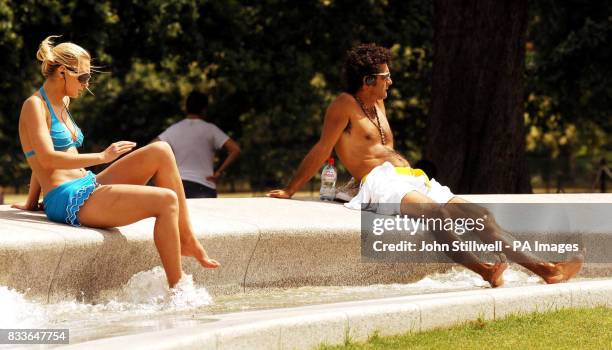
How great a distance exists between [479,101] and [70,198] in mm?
7042

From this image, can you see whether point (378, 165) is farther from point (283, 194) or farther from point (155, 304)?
point (155, 304)

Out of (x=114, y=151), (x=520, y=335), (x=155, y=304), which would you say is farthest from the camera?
(x=155, y=304)

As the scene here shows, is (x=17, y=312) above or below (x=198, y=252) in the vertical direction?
below

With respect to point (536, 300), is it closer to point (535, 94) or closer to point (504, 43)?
point (504, 43)

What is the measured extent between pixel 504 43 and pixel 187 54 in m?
8.92

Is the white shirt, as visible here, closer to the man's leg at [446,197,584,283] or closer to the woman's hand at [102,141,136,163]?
the man's leg at [446,197,584,283]

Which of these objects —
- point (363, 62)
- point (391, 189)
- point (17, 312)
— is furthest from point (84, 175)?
point (363, 62)

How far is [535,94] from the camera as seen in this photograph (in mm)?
23891

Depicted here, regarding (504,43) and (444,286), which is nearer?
(444,286)

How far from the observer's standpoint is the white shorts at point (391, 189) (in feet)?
26.4

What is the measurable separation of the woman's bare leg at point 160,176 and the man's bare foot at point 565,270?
2245 millimetres

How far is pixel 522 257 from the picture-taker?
7719mm

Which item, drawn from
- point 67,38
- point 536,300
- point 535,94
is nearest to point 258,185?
point 535,94

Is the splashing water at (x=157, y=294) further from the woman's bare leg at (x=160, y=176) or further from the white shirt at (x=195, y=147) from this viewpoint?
the white shirt at (x=195, y=147)
